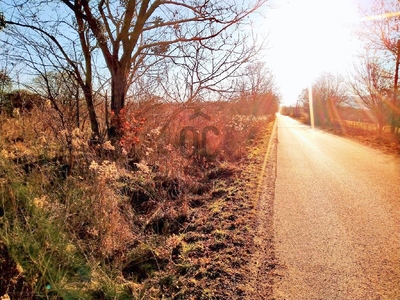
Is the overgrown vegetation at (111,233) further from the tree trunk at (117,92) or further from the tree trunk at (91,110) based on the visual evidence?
the tree trunk at (117,92)

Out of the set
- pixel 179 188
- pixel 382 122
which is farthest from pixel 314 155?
pixel 382 122

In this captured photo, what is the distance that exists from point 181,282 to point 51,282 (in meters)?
1.17

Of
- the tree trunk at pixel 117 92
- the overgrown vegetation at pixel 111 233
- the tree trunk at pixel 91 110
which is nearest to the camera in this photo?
the overgrown vegetation at pixel 111 233

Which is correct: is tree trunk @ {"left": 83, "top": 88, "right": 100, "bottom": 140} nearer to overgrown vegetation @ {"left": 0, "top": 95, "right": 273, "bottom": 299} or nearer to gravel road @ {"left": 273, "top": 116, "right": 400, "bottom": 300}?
overgrown vegetation @ {"left": 0, "top": 95, "right": 273, "bottom": 299}

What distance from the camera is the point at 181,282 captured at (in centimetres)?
233

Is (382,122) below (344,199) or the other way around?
the other way around

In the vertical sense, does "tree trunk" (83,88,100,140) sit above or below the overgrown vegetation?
above

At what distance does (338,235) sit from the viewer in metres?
3.17

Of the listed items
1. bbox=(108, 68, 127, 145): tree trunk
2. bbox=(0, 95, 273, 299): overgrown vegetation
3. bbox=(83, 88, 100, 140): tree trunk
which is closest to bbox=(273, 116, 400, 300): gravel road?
bbox=(0, 95, 273, 299): overgrown vegetation

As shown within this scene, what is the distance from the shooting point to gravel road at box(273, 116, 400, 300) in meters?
2.26

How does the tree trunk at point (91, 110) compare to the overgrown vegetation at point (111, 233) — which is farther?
the tree trunk at point (91, 110)

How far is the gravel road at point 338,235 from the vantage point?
2260 mm

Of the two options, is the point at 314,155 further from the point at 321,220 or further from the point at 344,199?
the point at 321,220

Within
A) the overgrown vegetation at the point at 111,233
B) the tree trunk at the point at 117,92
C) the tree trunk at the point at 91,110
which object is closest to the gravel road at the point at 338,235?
the overgrown vegetation at the point at 111,233
